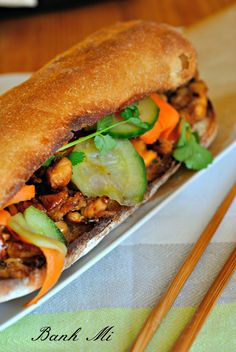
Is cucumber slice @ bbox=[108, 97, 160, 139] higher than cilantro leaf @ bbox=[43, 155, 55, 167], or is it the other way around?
cilantro leaf @ bbox=[43, 155, 55, 167]

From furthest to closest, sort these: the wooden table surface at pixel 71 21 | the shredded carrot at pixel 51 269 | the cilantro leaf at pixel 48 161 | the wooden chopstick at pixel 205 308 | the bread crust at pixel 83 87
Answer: the wooden table surface at pixel 71 21, the cilantro leaf at pixel 48 161, the bread crust at pixel 83 87, the shredded carrot at pixel 51 269, the wooden chopstick at pixel 205 308

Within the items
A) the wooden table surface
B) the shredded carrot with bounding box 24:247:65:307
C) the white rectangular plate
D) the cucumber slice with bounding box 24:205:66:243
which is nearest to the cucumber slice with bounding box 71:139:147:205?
the white rectangular plate

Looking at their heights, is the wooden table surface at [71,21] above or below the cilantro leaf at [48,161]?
below

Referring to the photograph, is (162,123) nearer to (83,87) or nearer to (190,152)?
(190,152)

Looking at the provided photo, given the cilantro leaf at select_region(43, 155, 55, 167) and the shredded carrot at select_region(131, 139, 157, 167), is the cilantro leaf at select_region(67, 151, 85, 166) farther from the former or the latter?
the shredded carrot at select_region(131, 139, 157, 167)

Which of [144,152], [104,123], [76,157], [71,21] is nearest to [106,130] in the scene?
[104,123]

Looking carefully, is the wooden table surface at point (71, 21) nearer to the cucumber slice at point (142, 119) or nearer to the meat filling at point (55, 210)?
the cucumber slice at point (142, 119)

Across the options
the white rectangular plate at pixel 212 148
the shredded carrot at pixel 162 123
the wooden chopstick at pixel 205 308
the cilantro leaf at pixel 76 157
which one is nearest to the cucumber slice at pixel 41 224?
the white rectangular plate at pixel 212 148

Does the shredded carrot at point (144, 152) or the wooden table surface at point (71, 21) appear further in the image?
the wooden table surface at point (71, 21)
